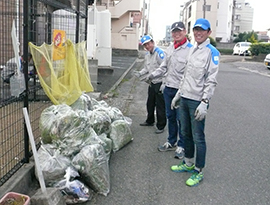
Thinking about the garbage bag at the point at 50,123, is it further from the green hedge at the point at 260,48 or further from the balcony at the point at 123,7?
the green hedge at the point at 260,48

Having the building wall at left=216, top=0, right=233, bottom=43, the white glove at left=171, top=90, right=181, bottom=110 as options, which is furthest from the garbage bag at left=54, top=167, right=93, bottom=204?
the building wall at left=216, top=0, right=233, bottom=43

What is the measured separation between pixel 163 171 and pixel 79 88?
1908mm

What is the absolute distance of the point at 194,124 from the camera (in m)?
3.66

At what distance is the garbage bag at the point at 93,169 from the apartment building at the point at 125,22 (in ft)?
70.4

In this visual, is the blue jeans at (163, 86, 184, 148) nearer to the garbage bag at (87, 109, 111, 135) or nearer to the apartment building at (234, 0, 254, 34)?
the garbage bag at (87, 109, 111, 135)

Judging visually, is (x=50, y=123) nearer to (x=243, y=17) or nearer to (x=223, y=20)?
(x=223, y=20)

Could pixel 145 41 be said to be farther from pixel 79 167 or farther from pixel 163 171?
pixel 79 167

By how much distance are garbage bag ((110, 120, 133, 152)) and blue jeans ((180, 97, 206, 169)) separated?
120 centimetres

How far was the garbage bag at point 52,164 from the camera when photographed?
129 inches

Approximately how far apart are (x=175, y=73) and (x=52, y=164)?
7.56 feet

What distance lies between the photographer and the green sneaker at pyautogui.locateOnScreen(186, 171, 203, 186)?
369cm

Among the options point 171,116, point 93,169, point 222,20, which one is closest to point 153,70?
point 171,116

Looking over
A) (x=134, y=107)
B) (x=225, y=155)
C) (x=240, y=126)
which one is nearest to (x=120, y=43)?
(x=134, y=107)

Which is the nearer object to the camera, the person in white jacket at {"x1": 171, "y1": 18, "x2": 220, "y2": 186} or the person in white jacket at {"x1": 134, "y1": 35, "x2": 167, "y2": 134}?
the person in white jacket at {"x1": 171, "y1": 18, "x2": 220, "y2": 186}
